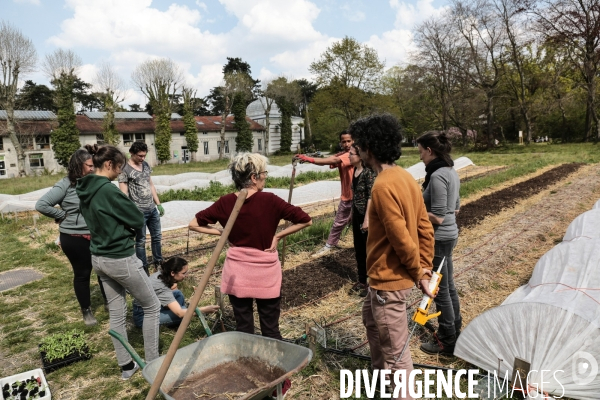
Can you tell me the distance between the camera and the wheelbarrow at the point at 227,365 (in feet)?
8.14

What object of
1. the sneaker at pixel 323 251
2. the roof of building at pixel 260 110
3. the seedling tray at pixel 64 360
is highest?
the roof of building at pixel 260 110

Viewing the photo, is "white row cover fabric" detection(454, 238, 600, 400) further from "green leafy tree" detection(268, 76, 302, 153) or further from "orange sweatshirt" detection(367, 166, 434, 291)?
"green leafy tree" detection(268, 76, 302, 153)

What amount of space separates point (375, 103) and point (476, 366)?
39.6 meters

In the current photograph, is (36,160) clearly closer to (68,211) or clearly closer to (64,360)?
(68,211)

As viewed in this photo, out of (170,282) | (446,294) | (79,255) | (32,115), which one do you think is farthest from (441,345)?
(32,115)

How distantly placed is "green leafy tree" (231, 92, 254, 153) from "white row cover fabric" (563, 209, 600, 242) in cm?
3968

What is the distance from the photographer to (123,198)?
2900mm

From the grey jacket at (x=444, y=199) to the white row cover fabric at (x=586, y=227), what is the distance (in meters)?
2.47

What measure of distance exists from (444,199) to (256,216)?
1.55 m

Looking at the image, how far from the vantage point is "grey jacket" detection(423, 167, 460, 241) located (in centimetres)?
318

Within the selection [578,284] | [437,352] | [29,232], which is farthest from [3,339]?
[29,232]

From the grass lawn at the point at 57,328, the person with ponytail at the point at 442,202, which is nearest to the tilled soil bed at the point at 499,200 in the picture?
the grass lawn at the point at 57,328

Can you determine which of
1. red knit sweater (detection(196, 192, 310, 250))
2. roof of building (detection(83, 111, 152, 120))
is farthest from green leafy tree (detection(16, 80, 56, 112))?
red knit sweater (detection(196, 192, 310, 250))

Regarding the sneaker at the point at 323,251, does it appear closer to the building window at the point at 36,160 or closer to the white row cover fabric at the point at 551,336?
the white row cover fabric at the point at 551,336
